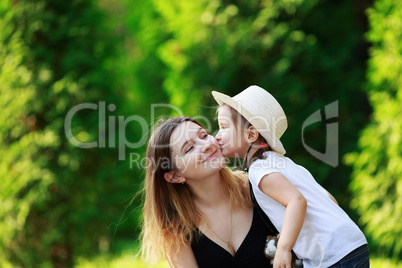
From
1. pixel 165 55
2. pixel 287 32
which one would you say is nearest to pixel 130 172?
pixel 165 55

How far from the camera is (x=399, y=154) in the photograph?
4.80 m

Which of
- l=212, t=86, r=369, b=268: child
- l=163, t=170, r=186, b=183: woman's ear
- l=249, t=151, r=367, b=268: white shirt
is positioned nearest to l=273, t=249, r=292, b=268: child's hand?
l=212, t=86, r=369, b=268: child

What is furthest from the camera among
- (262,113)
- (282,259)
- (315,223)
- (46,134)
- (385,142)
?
(46,134)

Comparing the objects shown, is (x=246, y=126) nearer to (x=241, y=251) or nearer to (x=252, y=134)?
(x=252, y=134)

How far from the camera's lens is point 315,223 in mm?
2227

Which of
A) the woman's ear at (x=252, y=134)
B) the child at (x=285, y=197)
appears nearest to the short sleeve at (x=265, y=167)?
the child at (x=285, y=197)

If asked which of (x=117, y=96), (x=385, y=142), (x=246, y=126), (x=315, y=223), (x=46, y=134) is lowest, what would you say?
(x=315, y=223)

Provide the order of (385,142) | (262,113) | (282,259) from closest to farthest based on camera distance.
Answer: (282,259) < (262,113) < (385,142)

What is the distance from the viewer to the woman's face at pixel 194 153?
2.40m

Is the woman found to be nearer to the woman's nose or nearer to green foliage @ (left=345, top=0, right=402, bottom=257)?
the woman's nose

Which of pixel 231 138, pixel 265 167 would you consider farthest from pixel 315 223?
pixel 231 138

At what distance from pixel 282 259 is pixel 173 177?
674 millimetres

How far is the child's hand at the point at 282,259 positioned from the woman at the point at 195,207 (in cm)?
30

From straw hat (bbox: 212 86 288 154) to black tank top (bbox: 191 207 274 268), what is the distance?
15.7 inches
